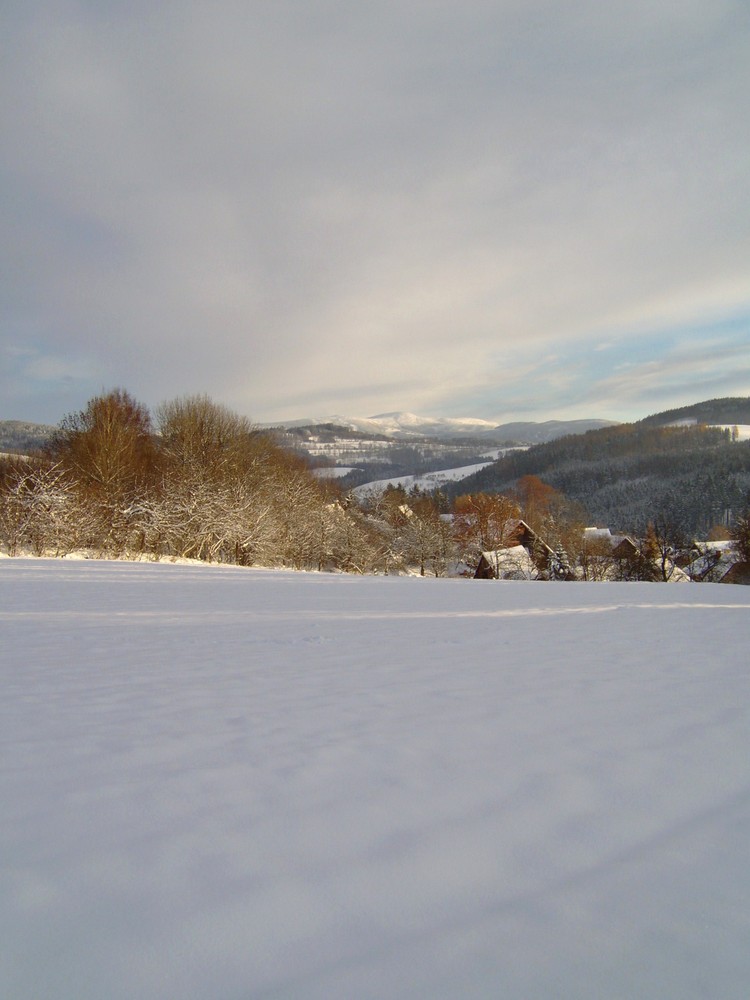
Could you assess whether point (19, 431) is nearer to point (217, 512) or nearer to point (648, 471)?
point (217, 512)

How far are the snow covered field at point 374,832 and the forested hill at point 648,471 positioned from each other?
59.6 m

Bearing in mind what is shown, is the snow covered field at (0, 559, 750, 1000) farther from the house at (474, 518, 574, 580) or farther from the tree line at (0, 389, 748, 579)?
the house at (474, 518, 574, 580)

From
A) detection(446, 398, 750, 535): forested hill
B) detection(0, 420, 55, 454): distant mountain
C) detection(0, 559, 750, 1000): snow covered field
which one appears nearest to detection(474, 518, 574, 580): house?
detection(446, 398, 750, 535): forested hill

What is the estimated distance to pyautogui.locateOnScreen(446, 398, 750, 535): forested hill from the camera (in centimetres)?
7625

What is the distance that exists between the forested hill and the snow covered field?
5961 centimetres

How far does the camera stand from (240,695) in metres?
3.55

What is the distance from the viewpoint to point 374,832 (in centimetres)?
184

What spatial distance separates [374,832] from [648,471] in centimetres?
10934

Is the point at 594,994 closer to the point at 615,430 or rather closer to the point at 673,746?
the point at 673,746

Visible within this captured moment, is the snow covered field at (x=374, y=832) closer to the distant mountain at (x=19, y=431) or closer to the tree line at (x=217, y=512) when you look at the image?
the tree line at (x=217, y=512)

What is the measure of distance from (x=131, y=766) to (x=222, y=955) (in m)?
1.33

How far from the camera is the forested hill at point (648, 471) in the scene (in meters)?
76.2

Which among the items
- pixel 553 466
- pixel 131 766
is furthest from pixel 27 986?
pixel 553 466

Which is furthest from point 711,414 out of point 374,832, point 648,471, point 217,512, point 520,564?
point 374,832
